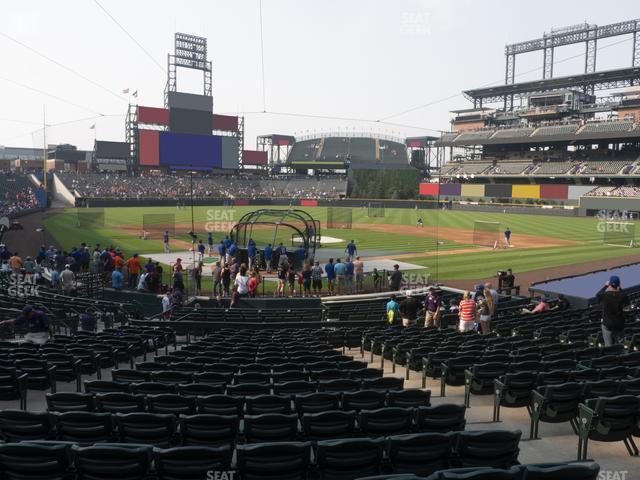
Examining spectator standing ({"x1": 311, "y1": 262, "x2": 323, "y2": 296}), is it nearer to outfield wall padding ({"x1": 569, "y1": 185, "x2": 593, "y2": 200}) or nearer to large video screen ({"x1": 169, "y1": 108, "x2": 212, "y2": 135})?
outfield wall padding ({"x1": 569, "y1": 185, "x2": 593, "y2": 200})

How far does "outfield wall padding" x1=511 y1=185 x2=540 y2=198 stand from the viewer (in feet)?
272

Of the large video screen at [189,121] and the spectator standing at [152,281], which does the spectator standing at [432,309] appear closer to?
the spectator standing at [152,281]

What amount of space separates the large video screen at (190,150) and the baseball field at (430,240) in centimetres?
4189

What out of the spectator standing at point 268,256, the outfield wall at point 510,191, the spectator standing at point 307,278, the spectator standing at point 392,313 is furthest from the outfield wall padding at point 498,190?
the spectator standing at point 392,313

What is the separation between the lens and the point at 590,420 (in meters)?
6.10

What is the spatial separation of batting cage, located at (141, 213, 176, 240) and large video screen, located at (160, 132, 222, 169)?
2131 inches

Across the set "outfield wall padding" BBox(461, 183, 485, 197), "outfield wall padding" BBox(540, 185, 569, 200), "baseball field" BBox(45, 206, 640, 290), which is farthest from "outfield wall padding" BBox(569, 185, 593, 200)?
"baseball field" BBox(45, 206, 640, 290)

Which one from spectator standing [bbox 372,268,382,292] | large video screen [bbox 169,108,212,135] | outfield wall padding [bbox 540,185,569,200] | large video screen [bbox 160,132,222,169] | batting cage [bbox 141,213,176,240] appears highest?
large video screen [bbox 169,108,212,135]

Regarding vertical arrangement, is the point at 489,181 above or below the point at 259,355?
above

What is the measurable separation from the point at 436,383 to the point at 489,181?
91.4m

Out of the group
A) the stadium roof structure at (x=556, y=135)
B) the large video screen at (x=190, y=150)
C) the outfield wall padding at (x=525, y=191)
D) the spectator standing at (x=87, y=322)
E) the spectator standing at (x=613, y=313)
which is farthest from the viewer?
the large video screen at (x=190, y=150)

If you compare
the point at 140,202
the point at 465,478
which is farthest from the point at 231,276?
the point at 140,202

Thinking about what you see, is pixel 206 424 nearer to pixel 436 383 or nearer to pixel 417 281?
pixel 436 383

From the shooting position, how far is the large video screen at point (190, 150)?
102m
